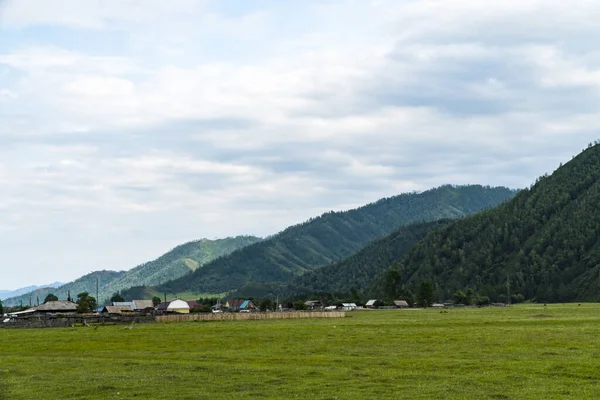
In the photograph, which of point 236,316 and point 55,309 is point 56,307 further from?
point 236,316

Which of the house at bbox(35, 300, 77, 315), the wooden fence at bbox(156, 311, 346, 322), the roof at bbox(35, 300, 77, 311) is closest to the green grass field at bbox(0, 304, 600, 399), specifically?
the wooden fence at bbox(156, 311, 346, 322)

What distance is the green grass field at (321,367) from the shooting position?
1444 inches

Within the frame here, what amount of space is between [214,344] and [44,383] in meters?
25.8

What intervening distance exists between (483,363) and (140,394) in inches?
828

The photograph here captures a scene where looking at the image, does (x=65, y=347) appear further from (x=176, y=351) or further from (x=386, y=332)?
(x=386, y=332)

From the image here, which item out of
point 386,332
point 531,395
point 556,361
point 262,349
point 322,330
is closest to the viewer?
point 531,395

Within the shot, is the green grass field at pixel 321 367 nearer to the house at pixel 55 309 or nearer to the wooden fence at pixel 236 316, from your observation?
the wooden fence at pixel 236 316

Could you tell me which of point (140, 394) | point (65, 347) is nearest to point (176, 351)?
point (65, 347)

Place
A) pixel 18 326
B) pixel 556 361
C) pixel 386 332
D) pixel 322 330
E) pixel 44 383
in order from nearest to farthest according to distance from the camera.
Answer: pixel 44 383 → pixel 556 361 → pixel 386 332 → pixel 322 330 → pixel 18 326

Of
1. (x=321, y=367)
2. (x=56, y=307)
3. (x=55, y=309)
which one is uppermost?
(x=56, y=307)

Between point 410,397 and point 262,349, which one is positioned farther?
point 262,349

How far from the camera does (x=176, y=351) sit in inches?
2387

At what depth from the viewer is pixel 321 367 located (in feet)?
150

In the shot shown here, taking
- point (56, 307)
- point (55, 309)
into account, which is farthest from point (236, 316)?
point (56, 307)
